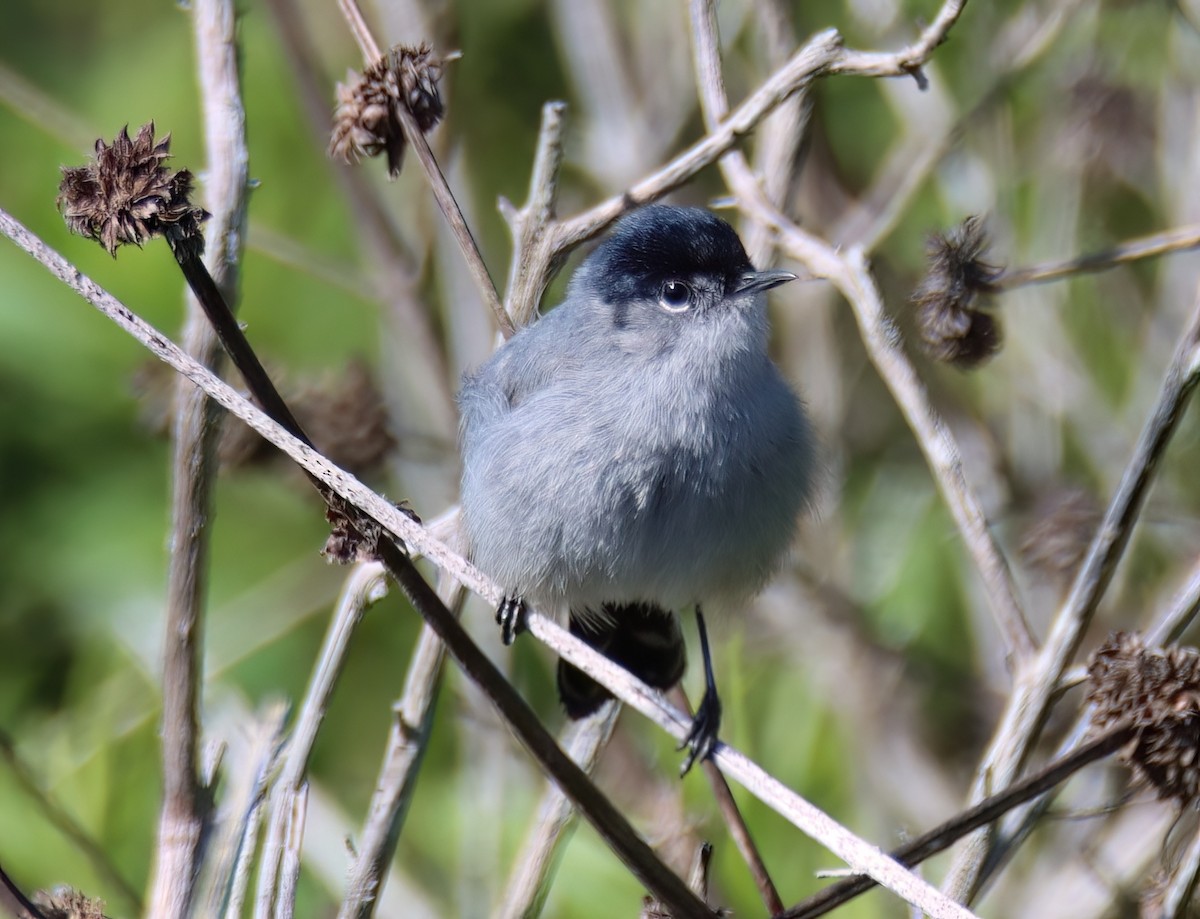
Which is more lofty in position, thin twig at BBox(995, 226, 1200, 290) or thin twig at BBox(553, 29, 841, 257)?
thin twig at BBox(995, 226, 1200, 290)

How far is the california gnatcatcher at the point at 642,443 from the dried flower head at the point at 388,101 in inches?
16.4

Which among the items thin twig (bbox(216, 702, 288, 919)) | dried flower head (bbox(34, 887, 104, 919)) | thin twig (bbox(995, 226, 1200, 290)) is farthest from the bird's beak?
dried flower head (bbox(34, 887, 104, 919))

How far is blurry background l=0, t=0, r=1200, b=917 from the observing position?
3.11m

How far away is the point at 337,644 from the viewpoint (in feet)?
5.97

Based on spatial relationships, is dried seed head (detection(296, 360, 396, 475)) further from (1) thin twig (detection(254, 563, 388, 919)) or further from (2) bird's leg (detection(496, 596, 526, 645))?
(1) thin twig (detection(254, 563, 388, 919))

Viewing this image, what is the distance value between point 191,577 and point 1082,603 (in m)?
1.24

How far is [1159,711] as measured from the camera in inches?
57.7

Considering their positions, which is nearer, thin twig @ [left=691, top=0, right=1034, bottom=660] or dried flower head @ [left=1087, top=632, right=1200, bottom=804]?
dried flower head @ [left=1087, top=632, right=1200, bottom=804]

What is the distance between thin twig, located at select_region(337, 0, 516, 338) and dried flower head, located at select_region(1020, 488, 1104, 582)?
1453 millimetres

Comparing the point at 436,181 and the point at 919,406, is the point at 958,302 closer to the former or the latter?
the point at 919,406

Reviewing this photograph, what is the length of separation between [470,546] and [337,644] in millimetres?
524

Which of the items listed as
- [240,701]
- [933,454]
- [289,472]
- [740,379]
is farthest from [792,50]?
[240,701]

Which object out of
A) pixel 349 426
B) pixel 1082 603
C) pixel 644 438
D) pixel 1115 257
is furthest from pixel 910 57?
pixel 349 426

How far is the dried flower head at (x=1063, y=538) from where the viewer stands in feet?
9.46
